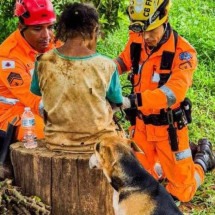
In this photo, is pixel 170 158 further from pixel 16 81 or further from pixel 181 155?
pixel 16 81

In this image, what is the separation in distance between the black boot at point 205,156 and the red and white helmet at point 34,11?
96.8 inches

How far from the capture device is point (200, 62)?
9.55 m

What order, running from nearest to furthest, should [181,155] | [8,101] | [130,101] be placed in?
1. [130,101]
2. [8,101]
3. [181,155]

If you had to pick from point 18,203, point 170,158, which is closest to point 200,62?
point 170,158

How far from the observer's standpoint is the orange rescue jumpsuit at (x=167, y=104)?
16.9ft

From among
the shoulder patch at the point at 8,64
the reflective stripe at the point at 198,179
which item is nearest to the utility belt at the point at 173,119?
the reflective stripe at the point at 198,179

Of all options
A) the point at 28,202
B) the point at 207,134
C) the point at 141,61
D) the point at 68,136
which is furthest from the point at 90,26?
the point at 207,134

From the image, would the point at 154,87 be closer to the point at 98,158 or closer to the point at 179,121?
the point at 179,121

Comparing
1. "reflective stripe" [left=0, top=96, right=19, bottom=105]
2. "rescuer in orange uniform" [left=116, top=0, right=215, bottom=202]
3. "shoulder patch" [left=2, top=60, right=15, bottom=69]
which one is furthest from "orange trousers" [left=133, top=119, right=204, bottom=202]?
"shoulder patch" [left=2, top=60, right=15, bottom=69]

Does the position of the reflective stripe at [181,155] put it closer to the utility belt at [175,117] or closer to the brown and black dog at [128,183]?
the utility belt at [175,117]

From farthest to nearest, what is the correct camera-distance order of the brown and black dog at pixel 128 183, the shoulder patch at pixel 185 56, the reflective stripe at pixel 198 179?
the reflective stripe at pixel 198 179 < the shoulder patch at pixel 185 56 < the brown and black dog at pixel 128 183

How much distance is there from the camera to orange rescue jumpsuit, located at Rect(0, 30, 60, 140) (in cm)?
514

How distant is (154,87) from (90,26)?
1.34 m

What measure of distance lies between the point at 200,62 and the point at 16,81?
5.07 meters
